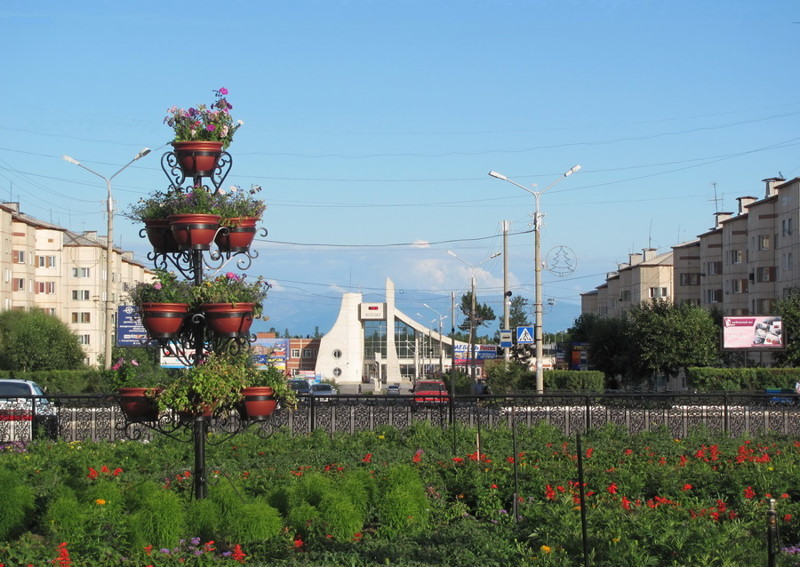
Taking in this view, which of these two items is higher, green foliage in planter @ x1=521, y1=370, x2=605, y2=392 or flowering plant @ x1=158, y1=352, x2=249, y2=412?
flowering plant @ x1=158, y1=352, x2=249, y2=412

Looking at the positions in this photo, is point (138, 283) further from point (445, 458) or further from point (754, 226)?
point (754, 226)

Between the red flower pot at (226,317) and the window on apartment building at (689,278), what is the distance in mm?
85790

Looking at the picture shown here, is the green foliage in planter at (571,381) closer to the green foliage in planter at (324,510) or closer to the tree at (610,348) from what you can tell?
the tree at (610,348)

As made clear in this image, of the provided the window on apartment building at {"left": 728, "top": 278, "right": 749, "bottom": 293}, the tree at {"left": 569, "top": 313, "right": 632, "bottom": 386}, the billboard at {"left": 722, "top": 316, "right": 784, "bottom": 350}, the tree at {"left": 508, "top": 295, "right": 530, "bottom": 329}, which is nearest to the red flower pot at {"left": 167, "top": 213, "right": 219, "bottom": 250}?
the billboard at {"left": 722, "top": 316, "right": 784, "bottom": 350}

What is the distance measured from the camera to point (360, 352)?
127m

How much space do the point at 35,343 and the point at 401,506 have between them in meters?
61.0

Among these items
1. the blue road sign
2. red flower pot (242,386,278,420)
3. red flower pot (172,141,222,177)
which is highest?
red flower pot (172,141,222,177)

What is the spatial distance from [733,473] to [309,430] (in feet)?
35.3

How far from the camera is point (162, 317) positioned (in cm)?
1155

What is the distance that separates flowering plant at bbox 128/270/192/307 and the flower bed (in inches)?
80.0

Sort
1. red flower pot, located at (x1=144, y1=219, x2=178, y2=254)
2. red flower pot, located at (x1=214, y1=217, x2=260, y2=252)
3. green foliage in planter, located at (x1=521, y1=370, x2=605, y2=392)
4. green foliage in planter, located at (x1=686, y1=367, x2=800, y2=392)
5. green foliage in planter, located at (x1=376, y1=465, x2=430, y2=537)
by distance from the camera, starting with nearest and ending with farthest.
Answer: green foliage in planter, located at (x1=376, y1=465, x2=430, y2=537) → red flower pot, located at (x1=144, y1=219, x2=178, y2=254) → red flower pot, located at (x1=214, y1=217, x2=260, y2=252) → green foliage in planter, located at (x1=686, y1=367, x2=800, y2=392) → green foliage in planter, located at (x1=521, y1=370, x2=605, y2=392)

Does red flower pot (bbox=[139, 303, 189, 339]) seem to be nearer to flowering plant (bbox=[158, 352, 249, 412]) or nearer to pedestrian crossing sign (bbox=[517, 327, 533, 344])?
flowering plant (bbox=[158, 352, 249, 412])

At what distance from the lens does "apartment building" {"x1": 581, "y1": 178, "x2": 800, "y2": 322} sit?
66.7 m

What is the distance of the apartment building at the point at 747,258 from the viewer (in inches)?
2625
